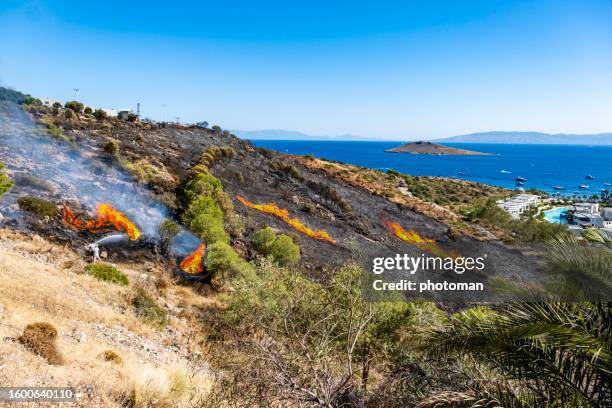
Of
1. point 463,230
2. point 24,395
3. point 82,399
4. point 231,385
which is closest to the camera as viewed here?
point 24,395

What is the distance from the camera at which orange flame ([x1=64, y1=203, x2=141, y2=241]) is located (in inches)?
711

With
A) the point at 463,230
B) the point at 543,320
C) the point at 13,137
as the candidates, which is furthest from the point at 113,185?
the point at 463,230

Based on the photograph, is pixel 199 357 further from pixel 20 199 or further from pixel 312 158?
pixel 312 158

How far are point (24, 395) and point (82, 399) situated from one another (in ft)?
2.58

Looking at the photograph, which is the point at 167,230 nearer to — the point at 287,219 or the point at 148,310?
the point at 148,310

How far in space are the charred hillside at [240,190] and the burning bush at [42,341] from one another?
996 cm

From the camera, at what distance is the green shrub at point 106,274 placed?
44.6 feet

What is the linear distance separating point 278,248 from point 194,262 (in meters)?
4.12

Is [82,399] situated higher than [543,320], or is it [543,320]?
[543,320]

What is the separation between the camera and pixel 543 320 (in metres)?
4.96

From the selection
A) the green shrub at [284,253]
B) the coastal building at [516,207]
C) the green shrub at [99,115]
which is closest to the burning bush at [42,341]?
the green shrub at [284,253]

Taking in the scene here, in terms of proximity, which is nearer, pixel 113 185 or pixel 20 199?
pixel 20 199

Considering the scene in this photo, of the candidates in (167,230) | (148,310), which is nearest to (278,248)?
(167,230)

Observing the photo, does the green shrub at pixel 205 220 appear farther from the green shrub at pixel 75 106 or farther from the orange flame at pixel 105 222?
the green shrub at pixel 75 106
